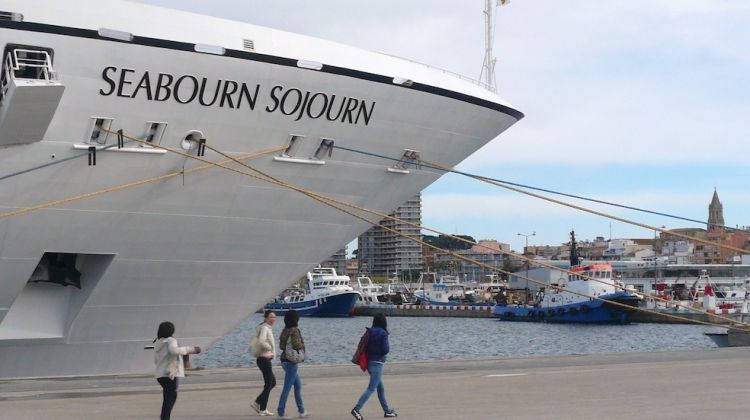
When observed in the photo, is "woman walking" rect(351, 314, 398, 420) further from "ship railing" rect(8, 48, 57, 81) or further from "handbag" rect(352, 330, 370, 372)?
"ship railing" rect(8, 48, 57, 81)

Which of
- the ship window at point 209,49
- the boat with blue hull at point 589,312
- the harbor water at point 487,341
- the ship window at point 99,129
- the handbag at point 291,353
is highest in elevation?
the ship window at point 209,49

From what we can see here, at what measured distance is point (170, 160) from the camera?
650 inches

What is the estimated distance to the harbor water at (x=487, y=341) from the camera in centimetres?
4453

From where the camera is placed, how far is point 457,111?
1952 cm

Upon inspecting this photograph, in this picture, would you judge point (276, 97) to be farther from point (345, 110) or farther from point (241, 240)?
point (241, 240)

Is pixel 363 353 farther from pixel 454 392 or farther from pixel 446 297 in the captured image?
pixel 446 297

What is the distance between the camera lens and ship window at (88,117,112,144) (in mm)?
15609

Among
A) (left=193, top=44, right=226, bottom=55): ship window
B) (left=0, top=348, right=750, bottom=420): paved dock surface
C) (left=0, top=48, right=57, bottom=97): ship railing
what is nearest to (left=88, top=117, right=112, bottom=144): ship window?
(left=0, top=48, right=57, bottom=97): ship railing

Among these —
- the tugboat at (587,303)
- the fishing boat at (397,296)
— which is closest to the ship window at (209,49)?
the tugboat at (587,303)

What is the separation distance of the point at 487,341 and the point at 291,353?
46967 millimetres

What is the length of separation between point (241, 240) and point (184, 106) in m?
2.94

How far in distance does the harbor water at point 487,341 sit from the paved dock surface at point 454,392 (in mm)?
16180

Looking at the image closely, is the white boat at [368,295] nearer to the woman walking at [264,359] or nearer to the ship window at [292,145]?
the ship window at [292,145]

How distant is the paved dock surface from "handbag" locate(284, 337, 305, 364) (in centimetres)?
79
